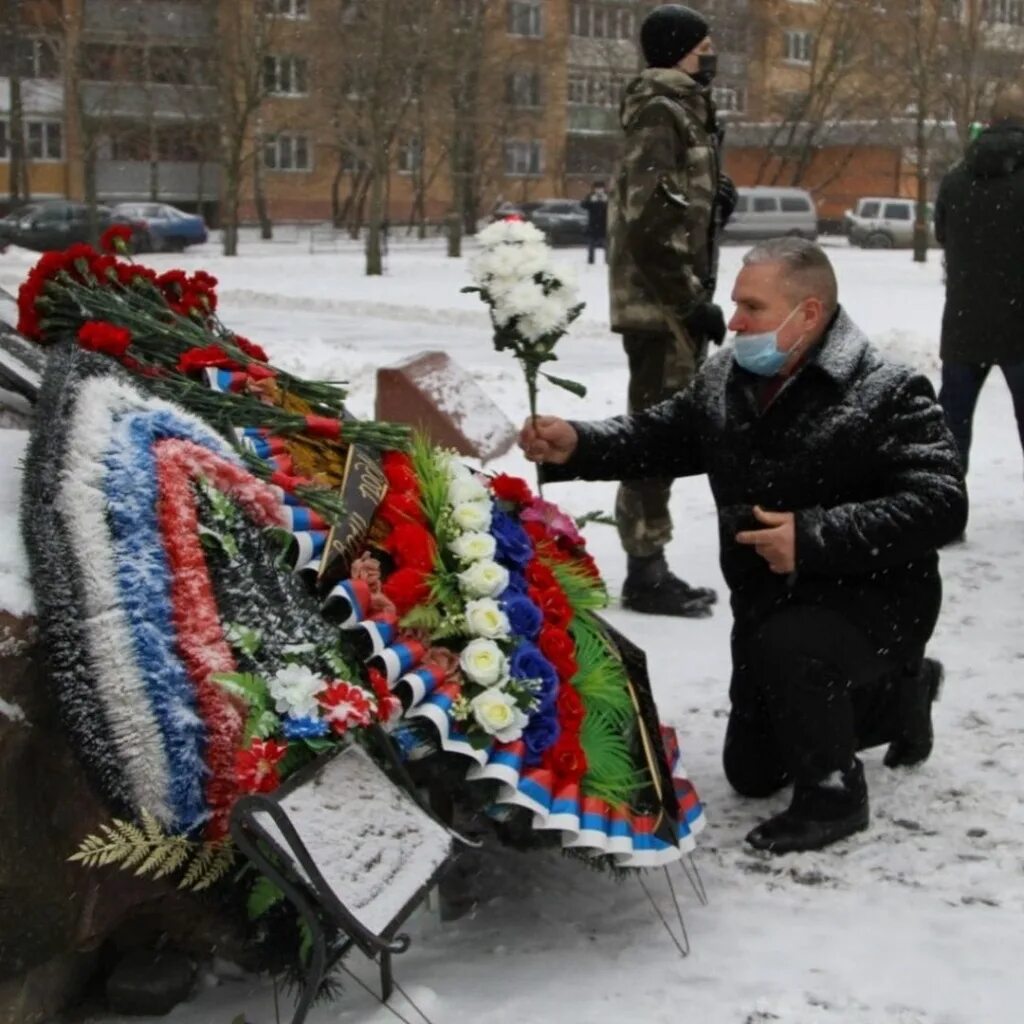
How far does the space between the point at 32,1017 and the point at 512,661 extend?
1062mm

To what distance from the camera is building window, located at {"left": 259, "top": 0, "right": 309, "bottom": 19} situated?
3189 centimetres

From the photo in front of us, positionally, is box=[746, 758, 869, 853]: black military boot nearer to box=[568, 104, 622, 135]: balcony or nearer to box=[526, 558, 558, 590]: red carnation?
box=[526, 558, 558, 590]: red carnation

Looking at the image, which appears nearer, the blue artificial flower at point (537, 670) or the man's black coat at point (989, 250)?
the blue artificial flower at point (537, 670)

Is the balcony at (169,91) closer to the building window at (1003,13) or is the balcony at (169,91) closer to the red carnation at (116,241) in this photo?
the building window at (1003,13)

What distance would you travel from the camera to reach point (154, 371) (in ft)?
10.8

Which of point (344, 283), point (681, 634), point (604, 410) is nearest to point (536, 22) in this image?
point (344, 283)

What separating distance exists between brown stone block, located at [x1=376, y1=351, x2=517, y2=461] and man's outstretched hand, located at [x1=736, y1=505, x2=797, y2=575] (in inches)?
173

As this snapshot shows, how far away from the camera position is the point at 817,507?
347 centimetres

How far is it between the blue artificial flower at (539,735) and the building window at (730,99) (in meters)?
43.8

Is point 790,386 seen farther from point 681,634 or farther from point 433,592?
point 681,634

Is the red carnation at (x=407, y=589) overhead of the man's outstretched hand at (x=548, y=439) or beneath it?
beneath

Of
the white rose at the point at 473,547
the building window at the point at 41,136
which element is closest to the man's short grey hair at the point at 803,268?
the white rose at the point at 473,547

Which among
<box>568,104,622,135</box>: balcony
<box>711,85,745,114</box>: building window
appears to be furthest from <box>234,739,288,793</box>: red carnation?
<box>568,104,622,135</box>: balcony

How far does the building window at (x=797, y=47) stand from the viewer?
51.0 m
